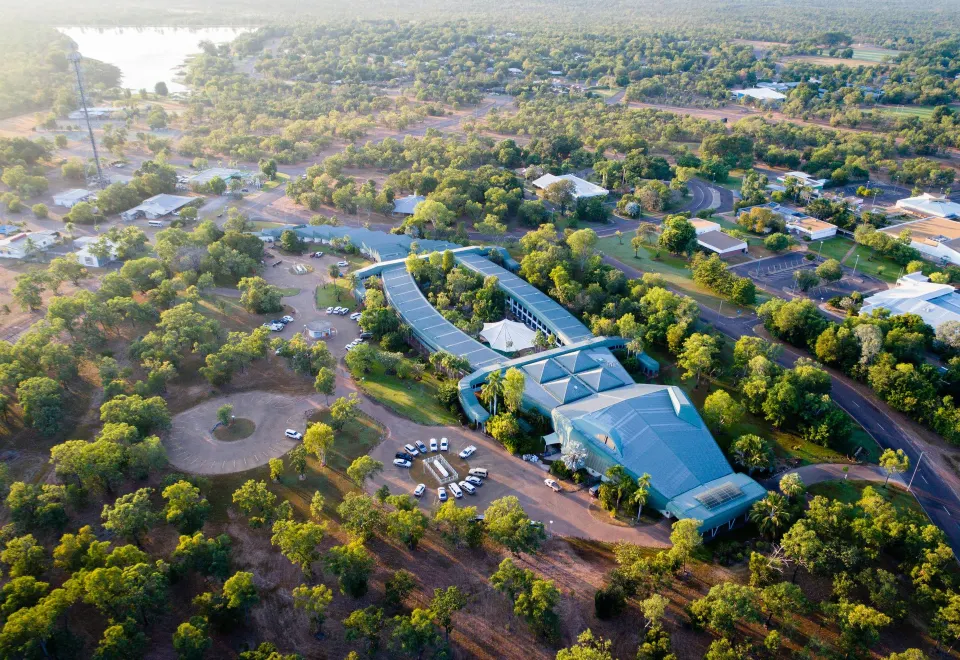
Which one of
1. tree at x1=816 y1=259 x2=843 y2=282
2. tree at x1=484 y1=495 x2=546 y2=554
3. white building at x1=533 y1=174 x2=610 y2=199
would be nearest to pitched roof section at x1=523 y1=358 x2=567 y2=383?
tree at x1=484 y1=495 x2=546 y2=554

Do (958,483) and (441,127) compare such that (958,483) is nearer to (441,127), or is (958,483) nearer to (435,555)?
(435,555)

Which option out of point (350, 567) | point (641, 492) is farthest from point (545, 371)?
point (350, 567)

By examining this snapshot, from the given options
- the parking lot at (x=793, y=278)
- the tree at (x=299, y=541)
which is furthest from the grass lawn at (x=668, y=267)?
the tree at (x=299, y=541)

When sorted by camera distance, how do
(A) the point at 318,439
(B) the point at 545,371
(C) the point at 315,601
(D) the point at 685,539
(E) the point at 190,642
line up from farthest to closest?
(B) the point at 545,371 < (A) the point at 318,439 < (D) the point at 685,539 < (C) the point at 315,601 < (E) the point at 190,642

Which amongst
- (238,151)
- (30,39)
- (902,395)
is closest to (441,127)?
(238,151)

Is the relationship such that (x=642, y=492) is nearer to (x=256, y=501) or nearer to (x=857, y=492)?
(x=857, y=492)

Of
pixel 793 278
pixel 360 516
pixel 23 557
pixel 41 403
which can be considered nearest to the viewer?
pixel 23 557

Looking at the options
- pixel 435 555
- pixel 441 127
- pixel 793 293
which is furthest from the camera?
pixel 441 127
